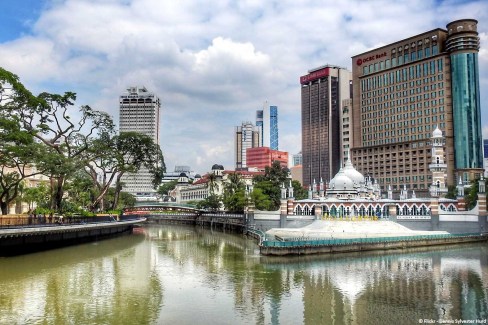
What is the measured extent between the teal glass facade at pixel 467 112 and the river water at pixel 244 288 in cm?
7702

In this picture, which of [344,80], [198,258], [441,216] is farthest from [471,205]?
[344,80]

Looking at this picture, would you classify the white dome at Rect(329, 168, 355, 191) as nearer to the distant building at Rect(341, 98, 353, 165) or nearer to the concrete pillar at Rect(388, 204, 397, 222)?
the concrete pillar at Rect(388, 204, 397, 222)

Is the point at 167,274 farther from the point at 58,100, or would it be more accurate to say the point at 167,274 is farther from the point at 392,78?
the point at 392,78

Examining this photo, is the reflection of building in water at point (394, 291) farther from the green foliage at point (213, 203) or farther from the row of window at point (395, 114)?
the row of window at point (395, 114)

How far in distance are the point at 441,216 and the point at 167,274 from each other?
4684 cm

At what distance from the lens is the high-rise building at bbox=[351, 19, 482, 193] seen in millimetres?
122750

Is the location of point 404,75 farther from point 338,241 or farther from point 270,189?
point 338,241

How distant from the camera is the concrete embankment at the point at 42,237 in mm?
48250

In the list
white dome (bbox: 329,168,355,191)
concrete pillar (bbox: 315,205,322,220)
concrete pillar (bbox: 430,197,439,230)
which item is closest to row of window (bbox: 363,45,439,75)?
white dome (bbox: 329,168,355,191)

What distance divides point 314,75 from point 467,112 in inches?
3108

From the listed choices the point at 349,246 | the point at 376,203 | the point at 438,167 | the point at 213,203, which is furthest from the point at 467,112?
the point at 349,246

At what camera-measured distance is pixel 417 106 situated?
137000 millimetres

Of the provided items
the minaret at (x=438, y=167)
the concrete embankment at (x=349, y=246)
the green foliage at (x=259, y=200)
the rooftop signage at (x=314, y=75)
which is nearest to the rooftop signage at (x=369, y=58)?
the rooftop signage at (x=314, y=75)

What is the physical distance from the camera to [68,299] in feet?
97.9
